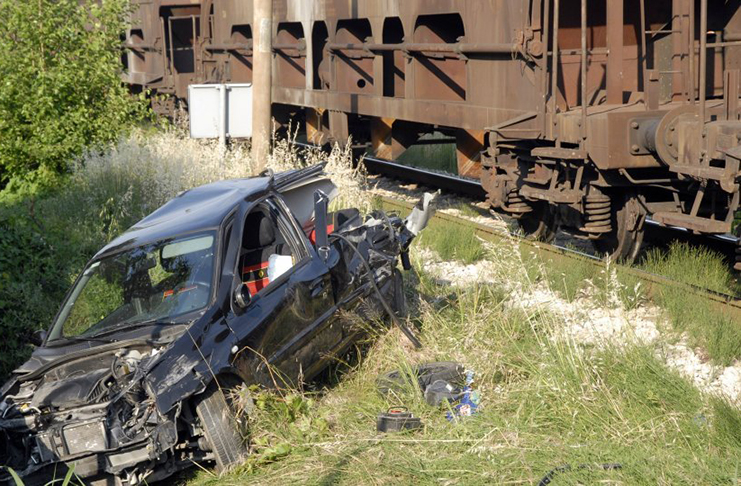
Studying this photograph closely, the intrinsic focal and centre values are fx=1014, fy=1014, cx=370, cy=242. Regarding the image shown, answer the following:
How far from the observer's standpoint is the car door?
6289mm

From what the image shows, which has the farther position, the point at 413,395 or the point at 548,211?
the point at 548,211

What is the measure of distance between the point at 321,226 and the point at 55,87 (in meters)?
7.49

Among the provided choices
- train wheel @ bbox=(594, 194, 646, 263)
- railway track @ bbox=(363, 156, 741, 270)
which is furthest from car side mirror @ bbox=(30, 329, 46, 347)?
railway track @ bbox=(363, 156, 741, 270)

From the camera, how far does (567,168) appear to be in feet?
31.7

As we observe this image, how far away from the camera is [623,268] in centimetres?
876

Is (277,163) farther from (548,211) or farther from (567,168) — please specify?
(567,168)

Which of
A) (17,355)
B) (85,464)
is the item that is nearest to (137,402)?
(85,464)

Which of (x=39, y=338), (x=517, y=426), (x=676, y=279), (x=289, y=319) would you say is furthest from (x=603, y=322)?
(x=39, y=338)

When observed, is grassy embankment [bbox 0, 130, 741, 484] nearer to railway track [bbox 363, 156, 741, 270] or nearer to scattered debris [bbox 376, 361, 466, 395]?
scattered debris [bbox 376, 361, 466, 395]

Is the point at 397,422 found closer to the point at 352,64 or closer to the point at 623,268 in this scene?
the point at 623,268

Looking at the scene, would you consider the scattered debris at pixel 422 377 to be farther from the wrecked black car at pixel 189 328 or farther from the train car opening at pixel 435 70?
the train car opening at pixel 435 70

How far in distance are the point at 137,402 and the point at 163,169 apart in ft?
27.2

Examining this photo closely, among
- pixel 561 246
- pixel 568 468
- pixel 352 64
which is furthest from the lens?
pixel 352 64

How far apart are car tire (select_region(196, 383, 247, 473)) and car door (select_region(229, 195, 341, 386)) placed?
359 mm
